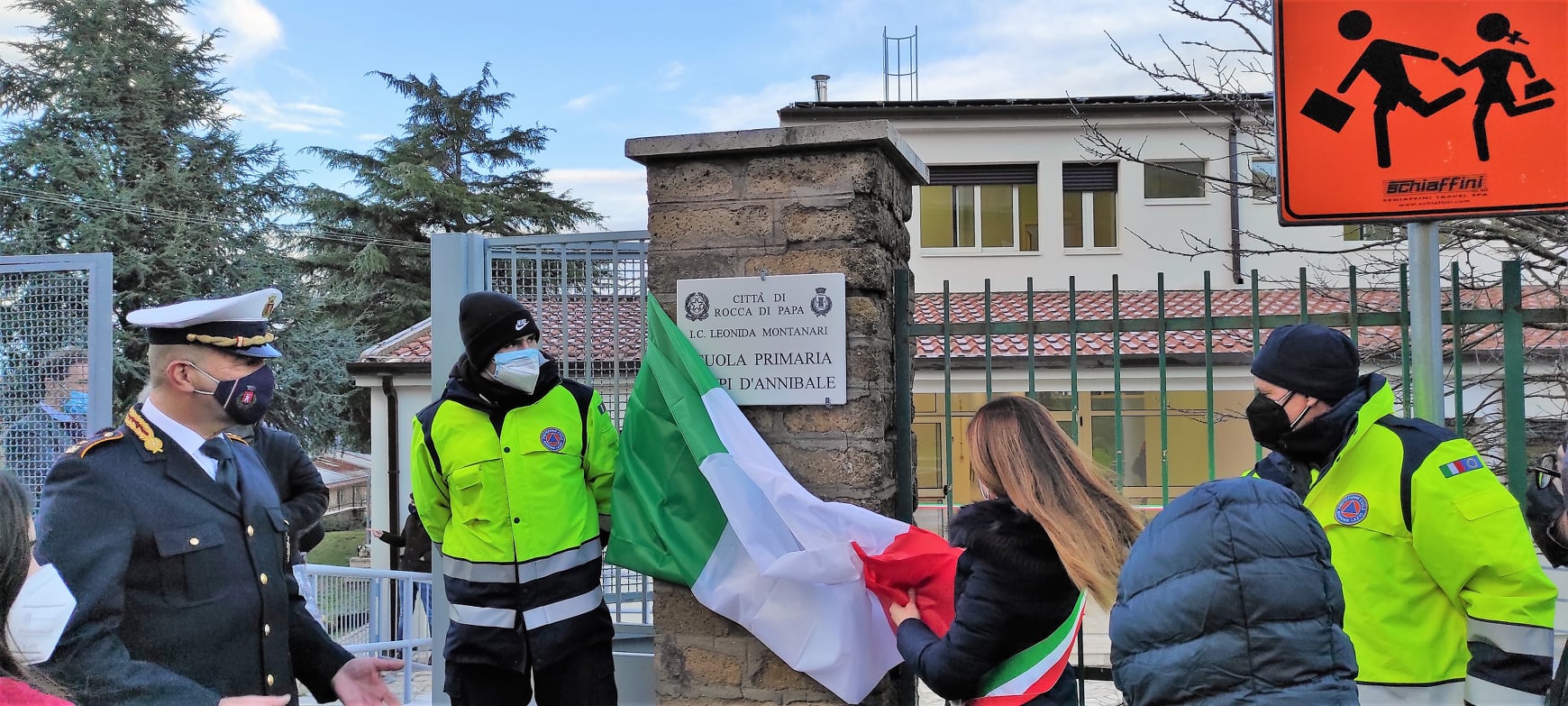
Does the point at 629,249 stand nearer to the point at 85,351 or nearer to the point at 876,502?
the point at 876,502

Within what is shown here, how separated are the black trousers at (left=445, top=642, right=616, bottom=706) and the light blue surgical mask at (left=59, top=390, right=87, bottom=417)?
8.91 ft

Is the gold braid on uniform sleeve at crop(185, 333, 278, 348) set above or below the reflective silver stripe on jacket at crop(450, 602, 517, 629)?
above

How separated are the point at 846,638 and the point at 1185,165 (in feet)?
56.8

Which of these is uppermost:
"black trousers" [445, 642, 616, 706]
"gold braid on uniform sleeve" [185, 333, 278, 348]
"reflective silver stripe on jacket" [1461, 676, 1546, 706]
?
"gold braid on uniform sleeve" [185, 333, 278, 348]

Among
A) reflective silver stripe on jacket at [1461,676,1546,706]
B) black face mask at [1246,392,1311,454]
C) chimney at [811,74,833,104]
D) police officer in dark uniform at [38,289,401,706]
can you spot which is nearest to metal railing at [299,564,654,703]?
police officer in dark uniform at [38,289,401,706]

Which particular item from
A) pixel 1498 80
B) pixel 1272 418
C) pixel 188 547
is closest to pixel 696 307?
pixel 188 547

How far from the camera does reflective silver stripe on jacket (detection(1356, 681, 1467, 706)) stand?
2.36 meters

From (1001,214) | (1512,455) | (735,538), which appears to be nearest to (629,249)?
(735,538)

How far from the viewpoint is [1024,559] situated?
2242 millimetres

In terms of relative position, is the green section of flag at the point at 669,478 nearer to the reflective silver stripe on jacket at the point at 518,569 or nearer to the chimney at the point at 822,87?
the reflective silver stripe on jacket at the point at 518,569

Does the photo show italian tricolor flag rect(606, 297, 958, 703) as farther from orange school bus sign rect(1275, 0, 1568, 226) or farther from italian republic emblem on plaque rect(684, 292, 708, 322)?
orange school bus sign rect(1275, 0, 1568, 226)

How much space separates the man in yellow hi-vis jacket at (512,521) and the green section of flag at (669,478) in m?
0.13

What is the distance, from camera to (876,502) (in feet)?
10.8

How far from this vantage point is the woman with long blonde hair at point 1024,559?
224cm
